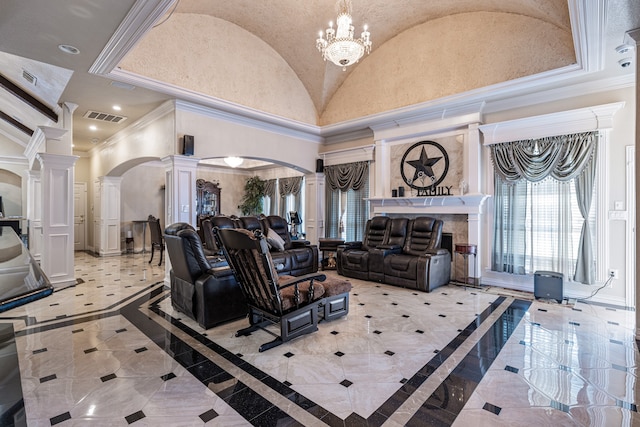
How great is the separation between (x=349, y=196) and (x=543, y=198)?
3810mm

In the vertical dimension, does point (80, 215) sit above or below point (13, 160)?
below

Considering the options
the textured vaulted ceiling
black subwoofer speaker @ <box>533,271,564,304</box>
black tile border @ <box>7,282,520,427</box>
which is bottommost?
black tile border @ <box>7,282,520,427</box>

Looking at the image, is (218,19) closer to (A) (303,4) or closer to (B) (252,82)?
(B) (252,82)

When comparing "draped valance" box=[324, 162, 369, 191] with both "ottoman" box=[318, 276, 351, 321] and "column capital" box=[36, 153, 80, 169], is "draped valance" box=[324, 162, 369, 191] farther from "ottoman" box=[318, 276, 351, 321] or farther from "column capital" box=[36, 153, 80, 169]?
"column capital" box=[36, 153, 80, 169]

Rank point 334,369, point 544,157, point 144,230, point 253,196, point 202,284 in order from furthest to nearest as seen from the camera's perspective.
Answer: point 253,196, point 144,230, point 544,157, point 202,284, point 334,369

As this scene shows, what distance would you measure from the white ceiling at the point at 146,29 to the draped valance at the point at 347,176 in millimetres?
1506

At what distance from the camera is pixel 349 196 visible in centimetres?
740

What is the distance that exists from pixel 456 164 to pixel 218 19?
16.4 feet


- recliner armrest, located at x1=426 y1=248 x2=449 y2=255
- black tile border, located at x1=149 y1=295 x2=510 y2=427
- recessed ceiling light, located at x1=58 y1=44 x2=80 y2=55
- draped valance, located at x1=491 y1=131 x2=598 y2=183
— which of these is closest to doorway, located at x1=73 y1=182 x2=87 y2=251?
recessed ceiling light, located at x1=58 y1=44 x2=80 y2=55

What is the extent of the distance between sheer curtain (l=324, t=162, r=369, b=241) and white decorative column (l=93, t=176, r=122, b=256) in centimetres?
576

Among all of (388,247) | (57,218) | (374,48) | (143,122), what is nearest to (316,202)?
(388,247)

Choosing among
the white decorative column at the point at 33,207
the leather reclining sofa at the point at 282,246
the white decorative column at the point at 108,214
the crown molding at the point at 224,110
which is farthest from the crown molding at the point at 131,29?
the white decorative column at the point at 33,207

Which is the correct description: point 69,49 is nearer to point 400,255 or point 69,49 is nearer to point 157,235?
point 157,235

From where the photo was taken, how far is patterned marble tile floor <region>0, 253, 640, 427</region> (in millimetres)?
1979
